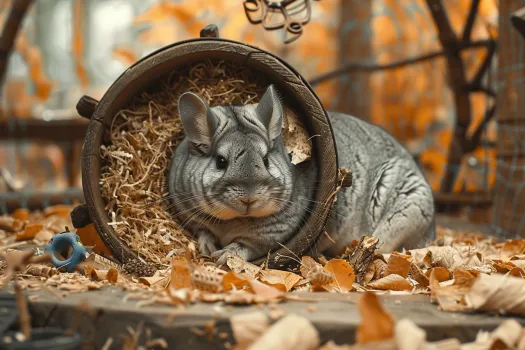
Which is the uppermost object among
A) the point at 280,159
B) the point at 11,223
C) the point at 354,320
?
the point at 280,159

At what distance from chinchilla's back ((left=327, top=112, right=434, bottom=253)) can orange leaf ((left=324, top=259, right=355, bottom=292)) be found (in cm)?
78

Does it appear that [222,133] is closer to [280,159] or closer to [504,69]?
[280,159]

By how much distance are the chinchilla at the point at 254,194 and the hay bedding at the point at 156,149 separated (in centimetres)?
11

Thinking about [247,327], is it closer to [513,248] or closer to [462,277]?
[462,277]

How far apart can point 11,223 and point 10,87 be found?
4527 millimetres

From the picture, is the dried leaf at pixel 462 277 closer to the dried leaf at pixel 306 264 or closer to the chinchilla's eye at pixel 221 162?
the dried leaf at pixel 306 264

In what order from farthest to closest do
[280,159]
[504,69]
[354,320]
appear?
[504,69] → [280,159] → [354,320]

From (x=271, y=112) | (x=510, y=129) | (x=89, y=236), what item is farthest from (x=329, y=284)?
(x=510, y=129)

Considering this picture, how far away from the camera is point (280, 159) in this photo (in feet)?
11.0

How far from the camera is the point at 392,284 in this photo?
2832 mm

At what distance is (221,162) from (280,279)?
75 cm

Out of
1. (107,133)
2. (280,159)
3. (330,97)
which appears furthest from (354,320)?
(330,97)

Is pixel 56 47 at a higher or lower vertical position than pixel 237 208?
higher

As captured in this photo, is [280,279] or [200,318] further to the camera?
[280,279]
